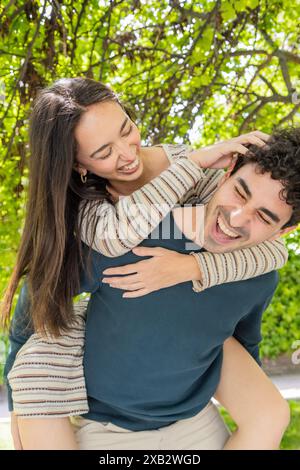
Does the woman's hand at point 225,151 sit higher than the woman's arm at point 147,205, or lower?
higher

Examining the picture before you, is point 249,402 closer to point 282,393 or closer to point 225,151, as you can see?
point 225,151

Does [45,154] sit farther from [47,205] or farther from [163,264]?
[163,264]

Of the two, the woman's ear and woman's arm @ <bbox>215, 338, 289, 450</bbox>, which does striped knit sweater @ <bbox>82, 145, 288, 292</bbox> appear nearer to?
the woman's ear

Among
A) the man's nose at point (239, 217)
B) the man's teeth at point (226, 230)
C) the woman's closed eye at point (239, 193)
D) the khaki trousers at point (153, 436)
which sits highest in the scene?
the woman's closed eye at point (239, 193)

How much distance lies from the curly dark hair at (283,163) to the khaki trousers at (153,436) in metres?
0.62

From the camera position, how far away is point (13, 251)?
430cm

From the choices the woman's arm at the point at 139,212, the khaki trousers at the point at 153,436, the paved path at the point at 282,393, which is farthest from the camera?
the paved path at the point at 282,393

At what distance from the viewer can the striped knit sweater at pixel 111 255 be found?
1.71 meters

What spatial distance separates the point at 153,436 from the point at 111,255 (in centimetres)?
50

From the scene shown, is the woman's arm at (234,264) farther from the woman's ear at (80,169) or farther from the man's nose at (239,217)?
the woman's ear at (80,169)

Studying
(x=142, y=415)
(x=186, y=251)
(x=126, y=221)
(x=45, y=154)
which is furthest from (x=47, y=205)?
(x=142, y=415)

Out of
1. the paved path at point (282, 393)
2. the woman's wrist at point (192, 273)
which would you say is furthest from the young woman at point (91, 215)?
the paved path at point (282, 393)

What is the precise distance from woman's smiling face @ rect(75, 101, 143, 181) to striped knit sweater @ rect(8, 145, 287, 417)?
0.14 meters

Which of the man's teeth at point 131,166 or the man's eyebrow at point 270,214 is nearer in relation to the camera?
the man's eyebrow at point 270,214
